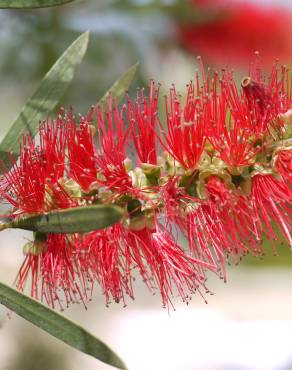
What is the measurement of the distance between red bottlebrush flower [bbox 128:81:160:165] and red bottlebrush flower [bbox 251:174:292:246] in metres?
0.19

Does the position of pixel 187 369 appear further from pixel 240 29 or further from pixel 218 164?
pixel 218 164

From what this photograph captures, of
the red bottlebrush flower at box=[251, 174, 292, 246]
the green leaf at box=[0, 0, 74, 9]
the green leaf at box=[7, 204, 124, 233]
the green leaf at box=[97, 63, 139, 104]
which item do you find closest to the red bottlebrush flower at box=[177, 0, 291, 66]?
the green leaf at box=[97, 63, 139, 104]

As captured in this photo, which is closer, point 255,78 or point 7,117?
point 255,78

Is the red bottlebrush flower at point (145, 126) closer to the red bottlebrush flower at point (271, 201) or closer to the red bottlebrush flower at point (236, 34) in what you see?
the red bottlebrush flower at point (271, 201)

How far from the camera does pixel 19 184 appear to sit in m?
1.44

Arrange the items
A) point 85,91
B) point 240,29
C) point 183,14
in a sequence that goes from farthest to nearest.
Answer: point 240,29
point 183,14
point 85,91

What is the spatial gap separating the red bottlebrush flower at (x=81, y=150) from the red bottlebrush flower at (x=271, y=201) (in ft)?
0.93

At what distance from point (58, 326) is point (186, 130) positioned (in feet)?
1.42

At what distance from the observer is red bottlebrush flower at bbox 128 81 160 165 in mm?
1427

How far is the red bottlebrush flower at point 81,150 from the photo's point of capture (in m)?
1.42

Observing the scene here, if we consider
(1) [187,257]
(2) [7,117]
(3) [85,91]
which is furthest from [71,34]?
(1) [187,257]

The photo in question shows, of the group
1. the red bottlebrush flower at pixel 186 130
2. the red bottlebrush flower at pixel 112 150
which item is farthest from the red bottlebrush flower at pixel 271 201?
the red bottlebrush flower at pixel 112 150

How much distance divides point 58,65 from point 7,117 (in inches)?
70.0

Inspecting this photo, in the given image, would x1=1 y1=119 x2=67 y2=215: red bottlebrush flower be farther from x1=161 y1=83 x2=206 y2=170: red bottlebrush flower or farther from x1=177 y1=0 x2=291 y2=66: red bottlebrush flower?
x1=177 y1=0 x2=291 y2=66: red bottlebrush flower
